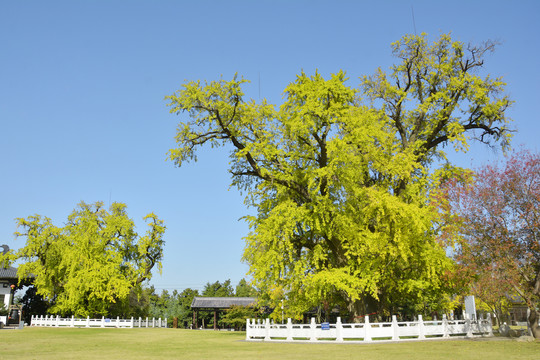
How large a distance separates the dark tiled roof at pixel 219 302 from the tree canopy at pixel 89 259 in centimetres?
→ 1063

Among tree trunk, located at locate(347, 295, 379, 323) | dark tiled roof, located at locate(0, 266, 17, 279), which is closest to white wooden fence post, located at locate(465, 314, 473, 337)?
tree trunk, located at locate(347, 295, 379, 323)

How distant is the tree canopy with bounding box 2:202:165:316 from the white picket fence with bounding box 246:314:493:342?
2379 centimetres

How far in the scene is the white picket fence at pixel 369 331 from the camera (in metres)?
19.4

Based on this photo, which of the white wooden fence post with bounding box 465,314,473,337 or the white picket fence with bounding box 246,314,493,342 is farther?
the white wooden fence post with bounding box 465,314,473,337

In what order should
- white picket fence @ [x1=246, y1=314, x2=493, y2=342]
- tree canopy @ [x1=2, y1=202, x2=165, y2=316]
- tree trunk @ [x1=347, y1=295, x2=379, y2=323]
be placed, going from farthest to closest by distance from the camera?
tree canopy @ [x1=2, y1=202, x2=165, y2=316]
tree trunk @ [x1=347, y1=295, x2=379, y2=323]
white picket fence @ [x1=246, y1=314, x2=493, y2=342]

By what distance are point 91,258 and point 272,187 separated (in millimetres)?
25459

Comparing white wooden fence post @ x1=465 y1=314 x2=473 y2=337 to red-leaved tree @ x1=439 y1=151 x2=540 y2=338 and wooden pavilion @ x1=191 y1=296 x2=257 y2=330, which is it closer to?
red-leaved tree @ x1=439 y1=151 x2=540 y2=338

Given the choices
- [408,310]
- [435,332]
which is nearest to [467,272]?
[435,332]

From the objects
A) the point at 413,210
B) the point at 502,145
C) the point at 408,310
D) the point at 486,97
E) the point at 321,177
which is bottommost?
the point at 408,310

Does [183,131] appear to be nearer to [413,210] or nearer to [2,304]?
[413,210]

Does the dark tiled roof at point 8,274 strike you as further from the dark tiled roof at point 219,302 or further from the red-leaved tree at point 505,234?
the red-leaved tree at point 505,234

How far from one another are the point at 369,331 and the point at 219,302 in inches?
1506

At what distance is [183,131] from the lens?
2372 cm

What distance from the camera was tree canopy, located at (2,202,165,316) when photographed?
41163mm
